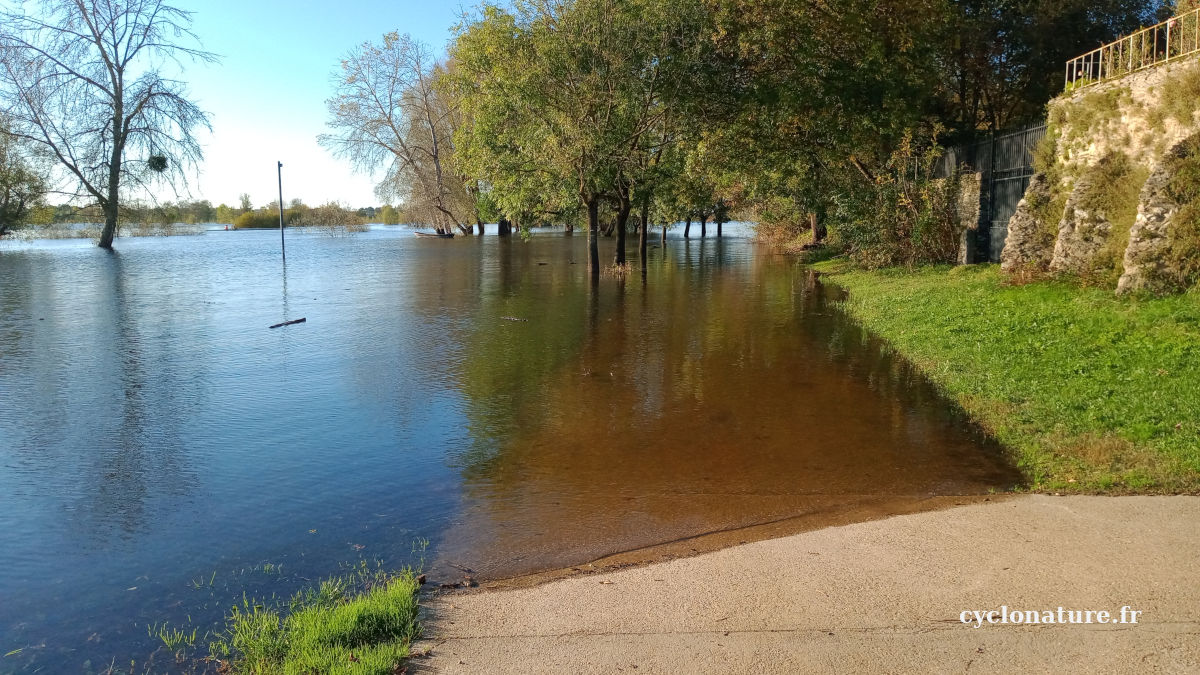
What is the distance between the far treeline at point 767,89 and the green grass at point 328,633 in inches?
672

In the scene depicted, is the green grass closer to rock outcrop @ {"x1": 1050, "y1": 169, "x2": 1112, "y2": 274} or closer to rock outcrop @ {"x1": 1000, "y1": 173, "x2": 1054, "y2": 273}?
rock outcrop @ {"x1": 1050, "y1": 169, "x2": 1112, "y2": 274}

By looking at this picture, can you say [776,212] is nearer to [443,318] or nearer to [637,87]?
[637,87]

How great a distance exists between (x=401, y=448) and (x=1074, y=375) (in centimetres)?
750

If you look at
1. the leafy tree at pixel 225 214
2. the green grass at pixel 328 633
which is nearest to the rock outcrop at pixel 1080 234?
the green grass at pixel 328 633

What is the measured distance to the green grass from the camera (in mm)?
3754

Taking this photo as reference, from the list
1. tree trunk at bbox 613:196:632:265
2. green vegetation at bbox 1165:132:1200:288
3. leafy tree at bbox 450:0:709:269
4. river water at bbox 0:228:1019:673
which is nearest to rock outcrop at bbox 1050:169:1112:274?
green vegetation at bbox 1165:132:1200:288

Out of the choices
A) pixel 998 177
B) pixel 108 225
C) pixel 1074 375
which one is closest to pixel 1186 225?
pixel 1074 375

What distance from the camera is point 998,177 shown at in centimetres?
1811

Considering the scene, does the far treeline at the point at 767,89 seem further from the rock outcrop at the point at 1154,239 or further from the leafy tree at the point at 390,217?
the leafy tree at the point at 390,217

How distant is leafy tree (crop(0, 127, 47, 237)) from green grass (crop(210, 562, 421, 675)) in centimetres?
4518

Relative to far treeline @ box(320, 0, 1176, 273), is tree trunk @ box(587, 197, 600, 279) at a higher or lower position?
lower

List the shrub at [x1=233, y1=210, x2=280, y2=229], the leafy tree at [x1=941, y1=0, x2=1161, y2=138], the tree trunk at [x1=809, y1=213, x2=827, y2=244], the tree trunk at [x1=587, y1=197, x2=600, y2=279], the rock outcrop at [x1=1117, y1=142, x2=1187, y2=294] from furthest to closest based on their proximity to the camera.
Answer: the shrub at [x1=233, y1=210, x2=280, y2=229]
the tree trunk at [x1=809, y1=213, x2=827, y2=244]
the tree trunk at [x1=587, y1=197, x2=600, y2=279]
the leafy tree at [x1=941, y1=0, x2=1161, y2=138]
the rock outcrop at [x1=1117, y1=142, x2=1187, y2=294]

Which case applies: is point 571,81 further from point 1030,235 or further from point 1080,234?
point 1080,234

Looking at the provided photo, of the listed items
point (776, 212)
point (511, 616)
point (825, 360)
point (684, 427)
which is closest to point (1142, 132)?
point (825, 360)
